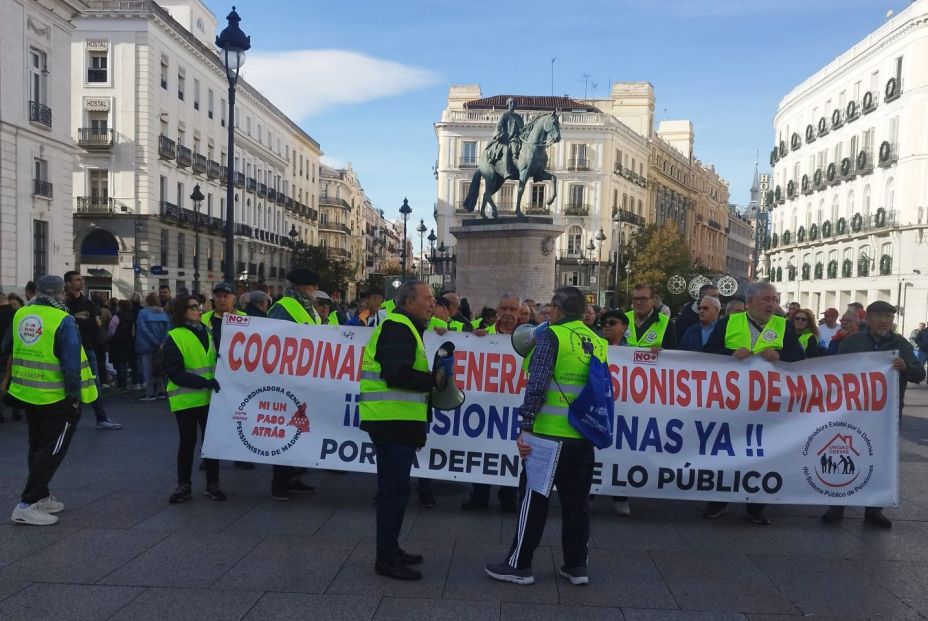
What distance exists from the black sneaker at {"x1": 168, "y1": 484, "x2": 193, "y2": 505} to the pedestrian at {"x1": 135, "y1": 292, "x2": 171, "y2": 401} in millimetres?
6230

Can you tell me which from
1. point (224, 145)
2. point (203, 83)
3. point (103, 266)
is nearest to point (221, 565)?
point (103, 266)

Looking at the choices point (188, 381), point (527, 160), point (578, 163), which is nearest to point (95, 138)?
point (527, 160)

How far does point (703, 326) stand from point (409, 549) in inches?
156

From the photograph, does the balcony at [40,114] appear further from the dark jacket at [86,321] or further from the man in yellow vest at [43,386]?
the man in yellow vest at [43,386]

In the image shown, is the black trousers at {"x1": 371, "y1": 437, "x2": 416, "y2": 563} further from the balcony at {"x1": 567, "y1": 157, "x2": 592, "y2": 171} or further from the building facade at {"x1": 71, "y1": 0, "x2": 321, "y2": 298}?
the balcony at {"x1": 567, "y1": 157, "x2": 592, "y2": 171}

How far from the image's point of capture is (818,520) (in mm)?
6742

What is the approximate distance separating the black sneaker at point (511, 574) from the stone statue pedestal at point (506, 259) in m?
15.0

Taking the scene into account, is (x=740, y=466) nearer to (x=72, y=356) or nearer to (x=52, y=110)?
(x=72, y=356)

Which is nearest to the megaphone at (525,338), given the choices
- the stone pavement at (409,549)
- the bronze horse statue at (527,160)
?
→ the stone pavement at (409,549)

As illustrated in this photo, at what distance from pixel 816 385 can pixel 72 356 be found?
5990 millimetres

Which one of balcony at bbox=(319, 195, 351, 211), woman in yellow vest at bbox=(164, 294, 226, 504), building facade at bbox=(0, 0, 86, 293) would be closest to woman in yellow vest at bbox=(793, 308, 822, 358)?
woman in yellow vest at bbox=(164, 294, 226, 504)

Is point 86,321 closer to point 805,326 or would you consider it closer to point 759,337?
point 759,337

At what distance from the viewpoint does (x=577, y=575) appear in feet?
16.3

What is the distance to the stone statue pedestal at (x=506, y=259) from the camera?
20141mm
